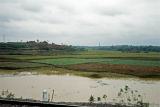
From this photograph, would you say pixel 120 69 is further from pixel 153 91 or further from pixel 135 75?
pixel 153 91

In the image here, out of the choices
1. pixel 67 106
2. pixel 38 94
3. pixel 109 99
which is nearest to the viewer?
pixel 67 106

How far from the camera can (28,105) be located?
3963 millimetres

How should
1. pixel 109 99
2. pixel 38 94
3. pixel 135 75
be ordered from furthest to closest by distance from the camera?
pixel 135 75 < pixel 38 94 < pixel 109 99

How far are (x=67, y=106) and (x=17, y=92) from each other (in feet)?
31.1

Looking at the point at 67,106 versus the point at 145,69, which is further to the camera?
the point at 145,69

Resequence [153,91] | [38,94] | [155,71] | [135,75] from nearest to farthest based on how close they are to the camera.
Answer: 1. [38,94]
2. [153,91]
3. [135,75]
4. [155,71]

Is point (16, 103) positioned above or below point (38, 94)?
above

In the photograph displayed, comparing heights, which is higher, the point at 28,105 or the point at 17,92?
the point at 28,105

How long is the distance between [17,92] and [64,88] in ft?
11.0

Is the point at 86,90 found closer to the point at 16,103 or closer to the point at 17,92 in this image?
the point at 17,92

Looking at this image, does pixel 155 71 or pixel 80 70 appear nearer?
pixel 155 71

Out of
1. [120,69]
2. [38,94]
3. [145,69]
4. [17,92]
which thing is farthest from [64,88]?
[145,69]

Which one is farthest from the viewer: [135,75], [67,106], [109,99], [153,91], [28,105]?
[135,75]

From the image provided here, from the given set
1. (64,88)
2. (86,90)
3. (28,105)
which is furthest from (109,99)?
(28,105)
